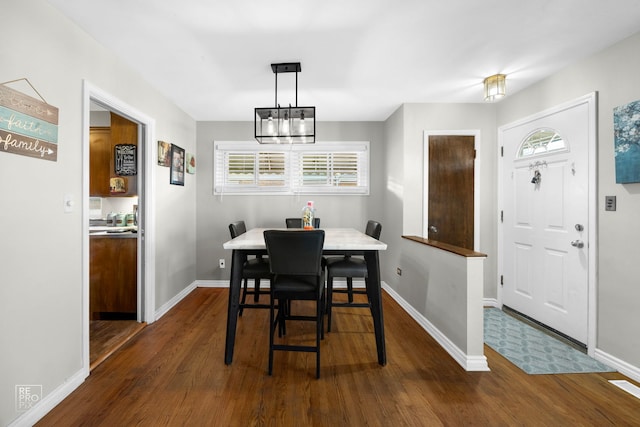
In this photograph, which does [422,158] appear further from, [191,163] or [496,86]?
[191,163]

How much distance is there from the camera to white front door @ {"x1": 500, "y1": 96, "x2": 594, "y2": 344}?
2348 millimetres

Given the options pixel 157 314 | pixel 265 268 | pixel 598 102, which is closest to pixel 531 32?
pixel 598 102

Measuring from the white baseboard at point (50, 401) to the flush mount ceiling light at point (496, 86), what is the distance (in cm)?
413

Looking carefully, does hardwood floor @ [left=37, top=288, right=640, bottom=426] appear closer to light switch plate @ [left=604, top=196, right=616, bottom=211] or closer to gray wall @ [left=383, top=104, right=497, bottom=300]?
light switch plate @ [left=604, top=196, right=616, bottom=211]

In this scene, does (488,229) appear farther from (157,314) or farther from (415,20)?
(157,314)

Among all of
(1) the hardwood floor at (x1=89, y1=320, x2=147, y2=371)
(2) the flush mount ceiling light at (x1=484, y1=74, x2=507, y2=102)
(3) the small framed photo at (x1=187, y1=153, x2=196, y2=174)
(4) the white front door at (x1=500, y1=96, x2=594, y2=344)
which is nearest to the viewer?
(1) the hardwood floor at (x1=89, y1=320, x2=147, y2=371)

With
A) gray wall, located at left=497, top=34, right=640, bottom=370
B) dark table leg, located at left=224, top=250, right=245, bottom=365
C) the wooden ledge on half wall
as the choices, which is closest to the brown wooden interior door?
the wooden ledge on half wall

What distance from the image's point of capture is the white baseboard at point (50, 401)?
1.48 meters

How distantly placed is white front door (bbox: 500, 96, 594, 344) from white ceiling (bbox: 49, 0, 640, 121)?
0.59 m

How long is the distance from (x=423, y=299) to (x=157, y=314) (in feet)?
9.27

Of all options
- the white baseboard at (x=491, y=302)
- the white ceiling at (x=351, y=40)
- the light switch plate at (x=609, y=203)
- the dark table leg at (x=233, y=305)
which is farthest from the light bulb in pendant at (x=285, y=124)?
the white baseboard at (x=491, y=302)

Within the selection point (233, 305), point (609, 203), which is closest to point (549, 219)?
point (609, 203)

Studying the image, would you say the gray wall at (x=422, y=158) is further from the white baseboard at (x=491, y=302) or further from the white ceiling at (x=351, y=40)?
the white ceiling at (x=351, y=40)

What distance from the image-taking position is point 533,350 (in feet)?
7.66
